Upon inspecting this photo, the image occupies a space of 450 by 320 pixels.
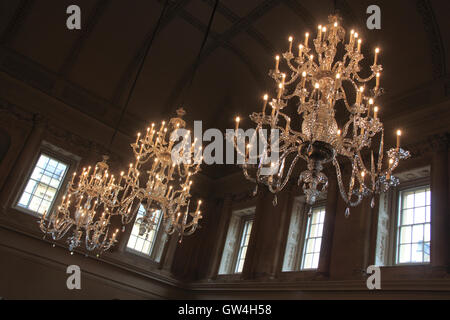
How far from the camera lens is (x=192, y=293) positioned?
451 inches

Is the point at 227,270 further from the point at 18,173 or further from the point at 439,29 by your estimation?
the point at 439,29

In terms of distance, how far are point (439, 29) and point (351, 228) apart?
427 cm

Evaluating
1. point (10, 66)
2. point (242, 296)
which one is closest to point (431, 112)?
point (242, 296)

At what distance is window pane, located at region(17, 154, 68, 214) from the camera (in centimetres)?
1013

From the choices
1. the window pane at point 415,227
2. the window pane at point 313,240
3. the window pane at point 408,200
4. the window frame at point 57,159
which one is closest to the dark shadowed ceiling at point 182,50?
A: the window frame at point 57,159

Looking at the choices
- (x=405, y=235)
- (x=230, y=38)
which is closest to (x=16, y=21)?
(x=230, y=38)

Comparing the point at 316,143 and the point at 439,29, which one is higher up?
the point at 439,29

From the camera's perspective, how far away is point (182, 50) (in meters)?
11.3

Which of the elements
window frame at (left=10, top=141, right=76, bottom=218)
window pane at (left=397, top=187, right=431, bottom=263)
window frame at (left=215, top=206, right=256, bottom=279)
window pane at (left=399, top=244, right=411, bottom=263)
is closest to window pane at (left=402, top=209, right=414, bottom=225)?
window pane at (left=397, top=187, right=431, bottom=263)

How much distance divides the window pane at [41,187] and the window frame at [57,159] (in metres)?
0.06

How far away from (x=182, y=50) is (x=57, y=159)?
4637 mm

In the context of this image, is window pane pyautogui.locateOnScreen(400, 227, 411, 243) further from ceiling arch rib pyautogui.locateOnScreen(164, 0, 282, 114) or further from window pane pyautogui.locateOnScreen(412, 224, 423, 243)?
ceiling arch rib pyautogui.locateOnScreen(164, 0, 282, 114)

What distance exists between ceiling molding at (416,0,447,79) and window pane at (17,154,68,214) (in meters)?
9.45

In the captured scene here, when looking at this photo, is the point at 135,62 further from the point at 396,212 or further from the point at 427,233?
the point at 427,233
